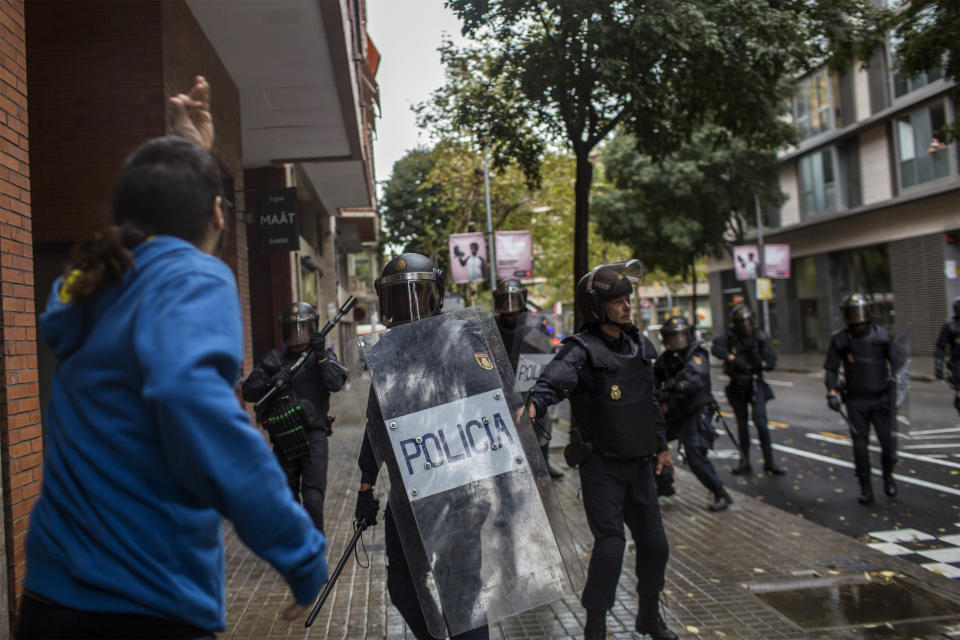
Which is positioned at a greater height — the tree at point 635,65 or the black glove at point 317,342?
the tree at point 635,65

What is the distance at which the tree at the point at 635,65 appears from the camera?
25.8 feet

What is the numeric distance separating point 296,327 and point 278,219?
20.3 feet

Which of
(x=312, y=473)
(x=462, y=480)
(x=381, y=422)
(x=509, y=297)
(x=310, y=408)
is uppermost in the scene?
(x=509, y=297)

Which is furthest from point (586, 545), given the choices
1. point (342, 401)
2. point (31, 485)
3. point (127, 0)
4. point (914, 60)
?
point (342, 401)

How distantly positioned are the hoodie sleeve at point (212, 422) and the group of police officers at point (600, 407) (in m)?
1.42

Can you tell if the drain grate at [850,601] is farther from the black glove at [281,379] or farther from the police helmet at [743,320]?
the police helmet at [743,320]

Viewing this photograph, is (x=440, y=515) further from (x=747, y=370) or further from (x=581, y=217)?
(x=581, y=217)

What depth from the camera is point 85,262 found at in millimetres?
1581

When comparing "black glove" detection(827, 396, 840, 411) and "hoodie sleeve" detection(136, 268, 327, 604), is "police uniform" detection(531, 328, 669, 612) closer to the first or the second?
"hoodie sleeve" detection(136, 268, 327, 604)

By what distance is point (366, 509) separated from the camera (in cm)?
355

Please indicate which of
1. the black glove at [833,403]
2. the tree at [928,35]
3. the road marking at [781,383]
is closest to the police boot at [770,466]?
the black glove at [833,403]

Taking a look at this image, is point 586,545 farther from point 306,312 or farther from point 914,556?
point 306,312

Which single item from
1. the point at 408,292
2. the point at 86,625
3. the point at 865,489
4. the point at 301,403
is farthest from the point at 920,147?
the point at 86,625

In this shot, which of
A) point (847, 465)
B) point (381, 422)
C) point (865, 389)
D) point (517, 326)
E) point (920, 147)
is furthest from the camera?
point (920, 147)
